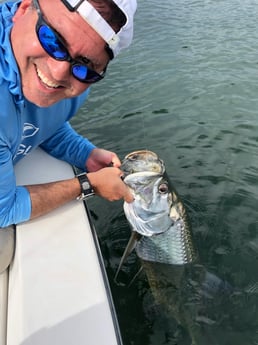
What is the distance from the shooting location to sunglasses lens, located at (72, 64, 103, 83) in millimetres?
2008

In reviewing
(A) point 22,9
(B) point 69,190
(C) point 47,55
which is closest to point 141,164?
(B) point 69,190

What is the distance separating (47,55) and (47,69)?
0.07 metres

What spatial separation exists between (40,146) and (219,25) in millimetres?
6751

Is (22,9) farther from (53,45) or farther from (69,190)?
(69,190)

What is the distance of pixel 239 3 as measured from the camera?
391 inches

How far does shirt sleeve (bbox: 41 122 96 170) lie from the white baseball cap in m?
1.10

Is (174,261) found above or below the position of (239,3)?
above

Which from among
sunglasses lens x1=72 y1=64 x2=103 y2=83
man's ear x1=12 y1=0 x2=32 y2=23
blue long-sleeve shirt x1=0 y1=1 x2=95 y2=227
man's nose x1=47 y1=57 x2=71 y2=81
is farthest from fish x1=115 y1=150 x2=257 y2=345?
man's ear x1=12 y1=0 x2=32 y2=23

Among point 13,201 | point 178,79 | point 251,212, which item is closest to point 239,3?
point 178,79

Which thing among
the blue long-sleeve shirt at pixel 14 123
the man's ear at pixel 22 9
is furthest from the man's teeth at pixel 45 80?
the man's ear at pixel 22 9

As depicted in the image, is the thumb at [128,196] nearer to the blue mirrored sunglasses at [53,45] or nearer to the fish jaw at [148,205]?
the fish jaw at [148,205]

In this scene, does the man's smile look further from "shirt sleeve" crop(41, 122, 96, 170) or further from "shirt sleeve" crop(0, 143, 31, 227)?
"shirt sleeve" crop(41, 122, 96, 170)

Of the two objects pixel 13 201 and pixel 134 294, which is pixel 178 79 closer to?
pixel 134 294

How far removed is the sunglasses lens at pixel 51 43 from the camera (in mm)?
1895
